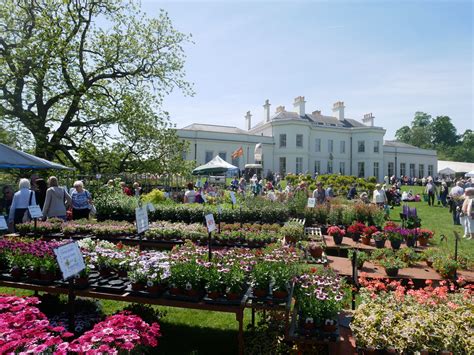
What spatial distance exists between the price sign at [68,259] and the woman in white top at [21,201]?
19.8ft

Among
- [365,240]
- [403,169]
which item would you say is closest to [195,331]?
[365,240]

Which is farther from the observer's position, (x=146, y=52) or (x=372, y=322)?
(x=146, y=52)

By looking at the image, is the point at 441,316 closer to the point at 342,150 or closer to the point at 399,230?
the point at 399,230

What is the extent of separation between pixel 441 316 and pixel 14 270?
15.6ft

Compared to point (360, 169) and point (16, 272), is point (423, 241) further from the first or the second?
point (360, 169)

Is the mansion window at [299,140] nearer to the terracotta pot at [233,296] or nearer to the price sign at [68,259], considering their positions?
the terracotta pot at [233,296]

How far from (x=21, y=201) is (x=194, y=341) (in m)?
6.36

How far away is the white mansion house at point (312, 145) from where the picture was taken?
37.5 metres

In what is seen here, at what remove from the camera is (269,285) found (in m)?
3.65

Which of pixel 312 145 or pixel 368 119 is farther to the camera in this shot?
pixel 368 119

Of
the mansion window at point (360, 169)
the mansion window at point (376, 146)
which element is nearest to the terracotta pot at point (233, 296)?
the mansion window at point (360, 169)

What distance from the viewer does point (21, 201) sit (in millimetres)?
8391

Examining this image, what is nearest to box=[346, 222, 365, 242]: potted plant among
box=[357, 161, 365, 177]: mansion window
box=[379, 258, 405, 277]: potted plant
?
box=[379, 258, 405, 277]: potted plant

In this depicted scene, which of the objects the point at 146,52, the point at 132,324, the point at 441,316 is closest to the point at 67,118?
the point at 146,52
